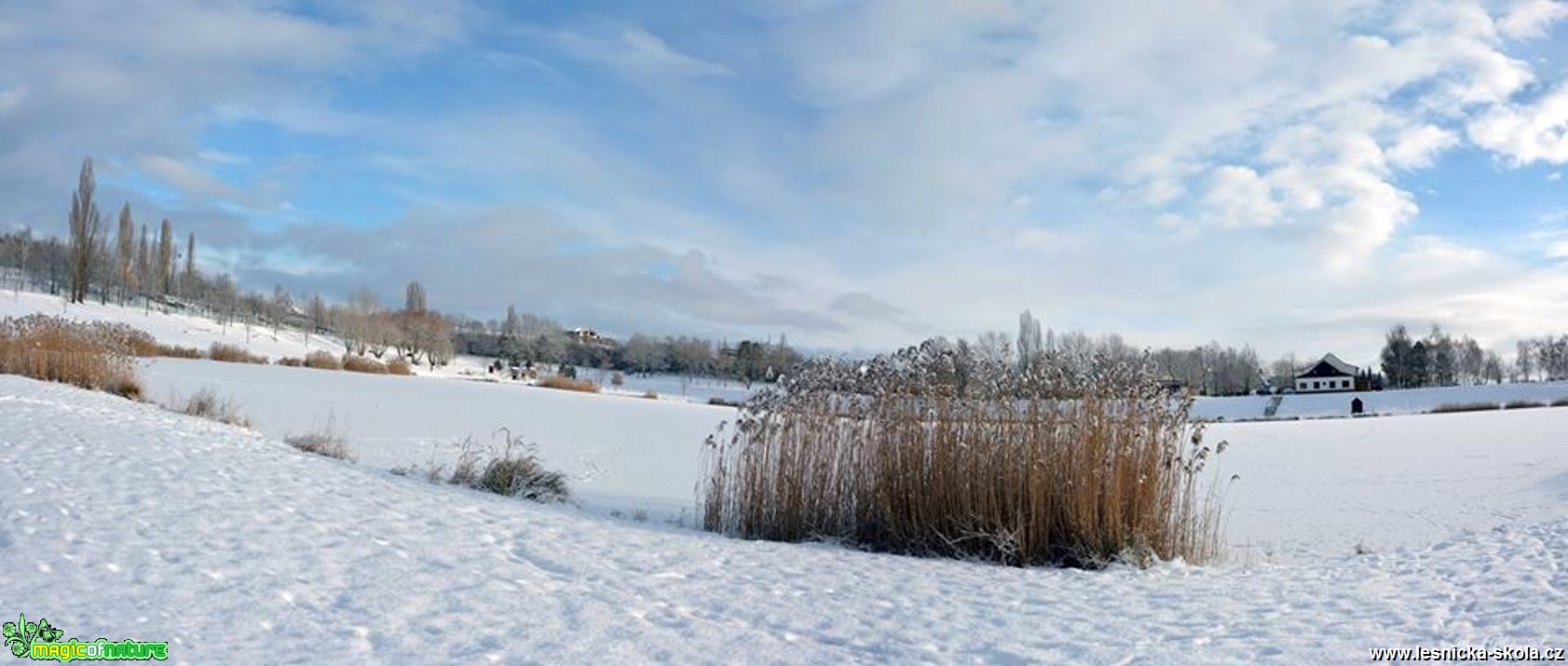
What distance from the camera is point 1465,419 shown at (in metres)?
22.1

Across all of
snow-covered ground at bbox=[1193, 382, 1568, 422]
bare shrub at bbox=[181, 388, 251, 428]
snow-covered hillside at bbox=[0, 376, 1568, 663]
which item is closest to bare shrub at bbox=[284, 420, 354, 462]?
bare shrub at bbox=[181, 388, 251, 428]

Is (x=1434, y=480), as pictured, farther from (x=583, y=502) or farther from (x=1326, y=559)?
(x=583, y=502)

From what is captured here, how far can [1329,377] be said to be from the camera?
76750 millimetres

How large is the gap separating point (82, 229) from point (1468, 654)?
76.5 meters

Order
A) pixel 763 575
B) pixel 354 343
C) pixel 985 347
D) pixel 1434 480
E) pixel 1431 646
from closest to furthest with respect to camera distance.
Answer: pixel 1431 646 → pixel 763 575 → pixel 985 347 → pixel 1434 480 → pixel 354 343

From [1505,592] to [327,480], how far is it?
7.65m

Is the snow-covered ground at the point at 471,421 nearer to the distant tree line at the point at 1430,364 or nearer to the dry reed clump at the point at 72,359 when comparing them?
the dry reed clump at the point at 72,359

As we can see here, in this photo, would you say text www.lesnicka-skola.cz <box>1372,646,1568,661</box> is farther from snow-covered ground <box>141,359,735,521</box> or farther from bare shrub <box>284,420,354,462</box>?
bare shrub <box>284,420,354,462</box>

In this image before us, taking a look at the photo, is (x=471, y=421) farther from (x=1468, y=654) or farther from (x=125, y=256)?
(x=125, y=256)

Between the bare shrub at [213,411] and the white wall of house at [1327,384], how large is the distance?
8087cm

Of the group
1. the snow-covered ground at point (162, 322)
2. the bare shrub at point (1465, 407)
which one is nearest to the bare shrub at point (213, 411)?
the snow-covered ground at point (162, 322)

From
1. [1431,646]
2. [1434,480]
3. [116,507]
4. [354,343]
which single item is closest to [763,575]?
[1431,646]

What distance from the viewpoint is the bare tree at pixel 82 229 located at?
60000mm

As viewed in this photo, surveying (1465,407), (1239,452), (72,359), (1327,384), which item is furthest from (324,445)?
(1327,384)
